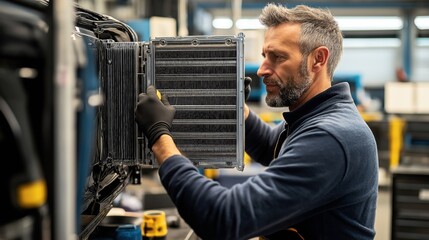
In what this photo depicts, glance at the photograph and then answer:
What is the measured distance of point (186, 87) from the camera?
147cm

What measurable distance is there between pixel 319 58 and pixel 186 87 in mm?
474

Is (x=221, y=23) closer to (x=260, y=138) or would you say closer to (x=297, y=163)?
(x=260, y=138)

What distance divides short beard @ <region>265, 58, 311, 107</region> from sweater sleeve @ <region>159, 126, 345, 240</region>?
0.82 feet

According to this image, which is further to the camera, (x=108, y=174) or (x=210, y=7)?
(x=210, y=7)

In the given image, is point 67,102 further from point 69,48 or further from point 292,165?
point 292,165

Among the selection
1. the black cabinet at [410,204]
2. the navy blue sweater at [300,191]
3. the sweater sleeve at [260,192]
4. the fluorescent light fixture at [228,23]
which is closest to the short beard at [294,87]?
the navy blue sweater at [300,191]

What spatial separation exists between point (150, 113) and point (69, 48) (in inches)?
23.0

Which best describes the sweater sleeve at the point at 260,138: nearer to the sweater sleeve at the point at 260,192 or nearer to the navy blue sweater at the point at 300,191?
the navy blue sweater at the point at 300,191


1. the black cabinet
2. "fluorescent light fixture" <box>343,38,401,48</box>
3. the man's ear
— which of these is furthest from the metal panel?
"fluorescent light fixture" <box>343,38,401,48</box>

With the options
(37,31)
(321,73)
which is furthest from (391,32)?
(37,31)

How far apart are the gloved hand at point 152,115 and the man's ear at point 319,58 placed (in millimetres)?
518

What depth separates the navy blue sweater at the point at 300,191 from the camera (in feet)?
4.57

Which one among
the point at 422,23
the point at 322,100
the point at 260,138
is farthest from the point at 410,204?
the point at 422,23

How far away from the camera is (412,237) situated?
161 inches
